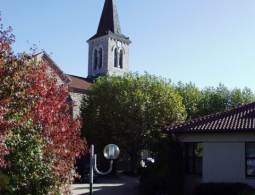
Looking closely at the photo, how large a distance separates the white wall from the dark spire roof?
38860 millimetres

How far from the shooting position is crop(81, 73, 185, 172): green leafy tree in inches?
1167

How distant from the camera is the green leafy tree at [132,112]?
29641mm

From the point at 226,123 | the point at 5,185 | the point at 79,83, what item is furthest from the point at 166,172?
the point at 79,83

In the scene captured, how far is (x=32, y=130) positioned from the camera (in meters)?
9.45

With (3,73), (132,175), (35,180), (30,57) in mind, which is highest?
(30,57)

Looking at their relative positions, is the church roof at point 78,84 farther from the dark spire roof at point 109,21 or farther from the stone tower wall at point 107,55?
the dark spire roof at point 109,21

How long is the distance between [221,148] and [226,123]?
1.20 m

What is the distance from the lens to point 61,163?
10.0 m

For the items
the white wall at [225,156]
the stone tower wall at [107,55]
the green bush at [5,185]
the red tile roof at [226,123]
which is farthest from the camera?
the stone tower wall at [107,55]

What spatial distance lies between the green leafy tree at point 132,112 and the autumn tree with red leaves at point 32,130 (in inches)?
747

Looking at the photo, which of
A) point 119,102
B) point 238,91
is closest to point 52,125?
point 119,102

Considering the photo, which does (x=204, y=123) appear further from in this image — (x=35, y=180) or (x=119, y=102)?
(x=119, y=102)

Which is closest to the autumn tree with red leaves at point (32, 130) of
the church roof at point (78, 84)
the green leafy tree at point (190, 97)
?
the green leafy tree at point (190, 97)

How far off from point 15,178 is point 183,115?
74.9 feet
